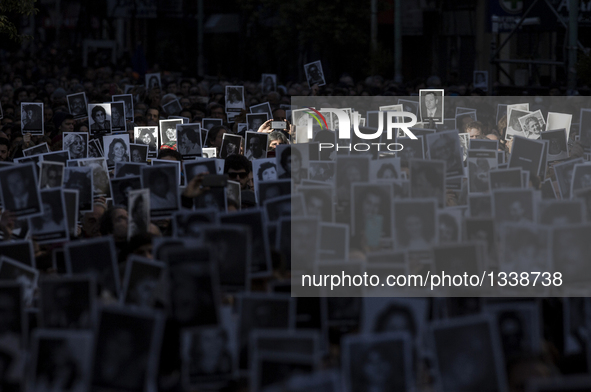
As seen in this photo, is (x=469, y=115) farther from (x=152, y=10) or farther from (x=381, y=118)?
(x=152, y=10)

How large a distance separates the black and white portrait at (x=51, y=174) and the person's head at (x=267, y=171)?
6.23 feet

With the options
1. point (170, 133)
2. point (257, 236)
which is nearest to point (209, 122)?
point (170, 133)

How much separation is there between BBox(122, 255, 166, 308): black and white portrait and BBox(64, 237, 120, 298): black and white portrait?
1.14 feet

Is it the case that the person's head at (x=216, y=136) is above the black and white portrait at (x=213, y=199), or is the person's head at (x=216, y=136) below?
above

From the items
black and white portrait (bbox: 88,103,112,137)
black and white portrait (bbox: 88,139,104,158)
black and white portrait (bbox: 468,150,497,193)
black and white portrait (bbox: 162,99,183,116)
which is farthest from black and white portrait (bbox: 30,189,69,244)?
black and white portrait (bbox: 162,99,183,116)

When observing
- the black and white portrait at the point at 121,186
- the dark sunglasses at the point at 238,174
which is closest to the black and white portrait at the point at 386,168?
the dark sunglasses at the point at 238,174

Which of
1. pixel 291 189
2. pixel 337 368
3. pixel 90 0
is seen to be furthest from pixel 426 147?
pixel 90 0

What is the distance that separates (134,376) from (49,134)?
397 inches

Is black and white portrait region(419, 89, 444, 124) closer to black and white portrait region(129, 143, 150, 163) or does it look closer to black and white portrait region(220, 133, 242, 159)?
black and white portrait region(220, 133, 242, 159)

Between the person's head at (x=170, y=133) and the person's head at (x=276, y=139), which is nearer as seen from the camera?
the person's head at (x=276, y=139)

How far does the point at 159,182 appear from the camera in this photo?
6922 millimetres

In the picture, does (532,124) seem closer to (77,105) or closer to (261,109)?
(261,109)

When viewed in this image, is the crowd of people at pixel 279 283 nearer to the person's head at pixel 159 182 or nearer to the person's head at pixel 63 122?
the person's head at pixel 159 182

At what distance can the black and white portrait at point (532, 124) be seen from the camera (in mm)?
10992
